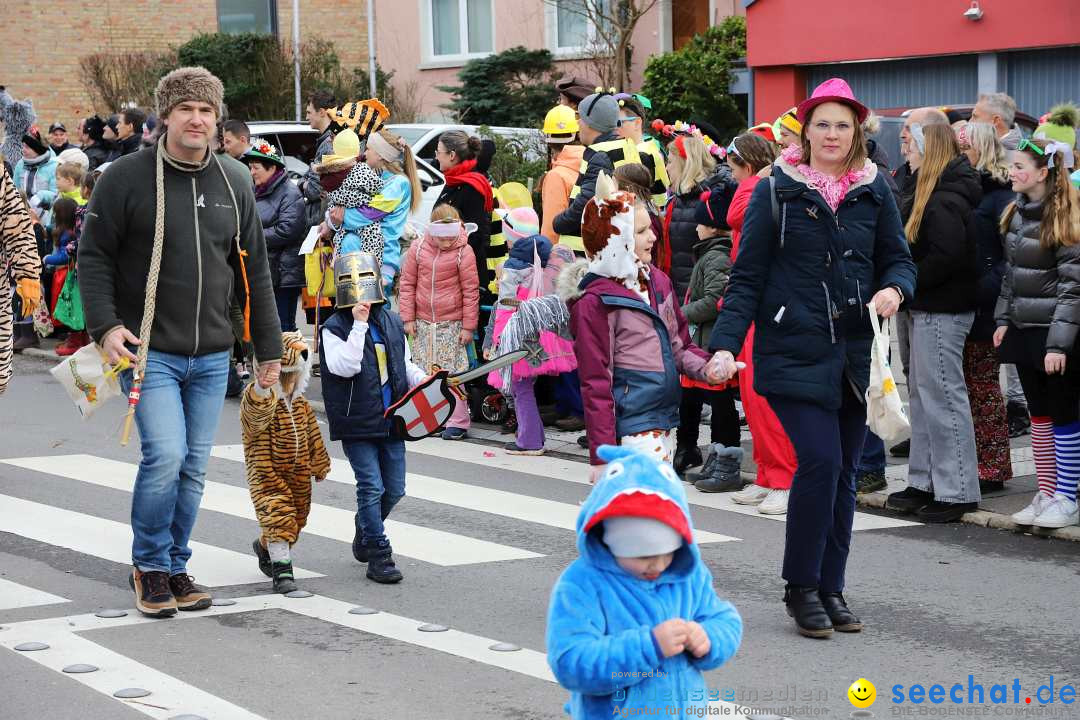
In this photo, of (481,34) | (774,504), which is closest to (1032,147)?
(774,504)

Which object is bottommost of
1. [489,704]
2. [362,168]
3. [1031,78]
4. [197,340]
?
[489,704]

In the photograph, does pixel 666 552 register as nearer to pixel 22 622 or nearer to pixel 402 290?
pixel 22 622

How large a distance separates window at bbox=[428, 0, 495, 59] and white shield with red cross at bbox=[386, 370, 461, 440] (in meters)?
24.5

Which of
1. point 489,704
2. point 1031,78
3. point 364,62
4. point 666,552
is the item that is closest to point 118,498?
point 489,704

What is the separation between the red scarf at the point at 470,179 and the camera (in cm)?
1223

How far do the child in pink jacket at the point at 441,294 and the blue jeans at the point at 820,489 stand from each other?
16.8 feet

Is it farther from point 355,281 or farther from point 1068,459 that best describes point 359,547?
point 1068,459

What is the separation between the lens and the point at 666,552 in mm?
3865

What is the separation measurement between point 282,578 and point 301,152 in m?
13.7

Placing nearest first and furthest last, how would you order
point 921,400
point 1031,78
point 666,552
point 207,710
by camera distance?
point 666,552, point 207,710, point 921,400, point 1031,78

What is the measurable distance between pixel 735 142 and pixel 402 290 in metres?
3.07

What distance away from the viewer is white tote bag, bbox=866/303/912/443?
6.44m

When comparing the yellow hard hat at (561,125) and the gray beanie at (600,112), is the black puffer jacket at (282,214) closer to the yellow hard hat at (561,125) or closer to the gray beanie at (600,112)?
the yellow hard hat at (561,125)

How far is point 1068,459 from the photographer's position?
28.2ft
